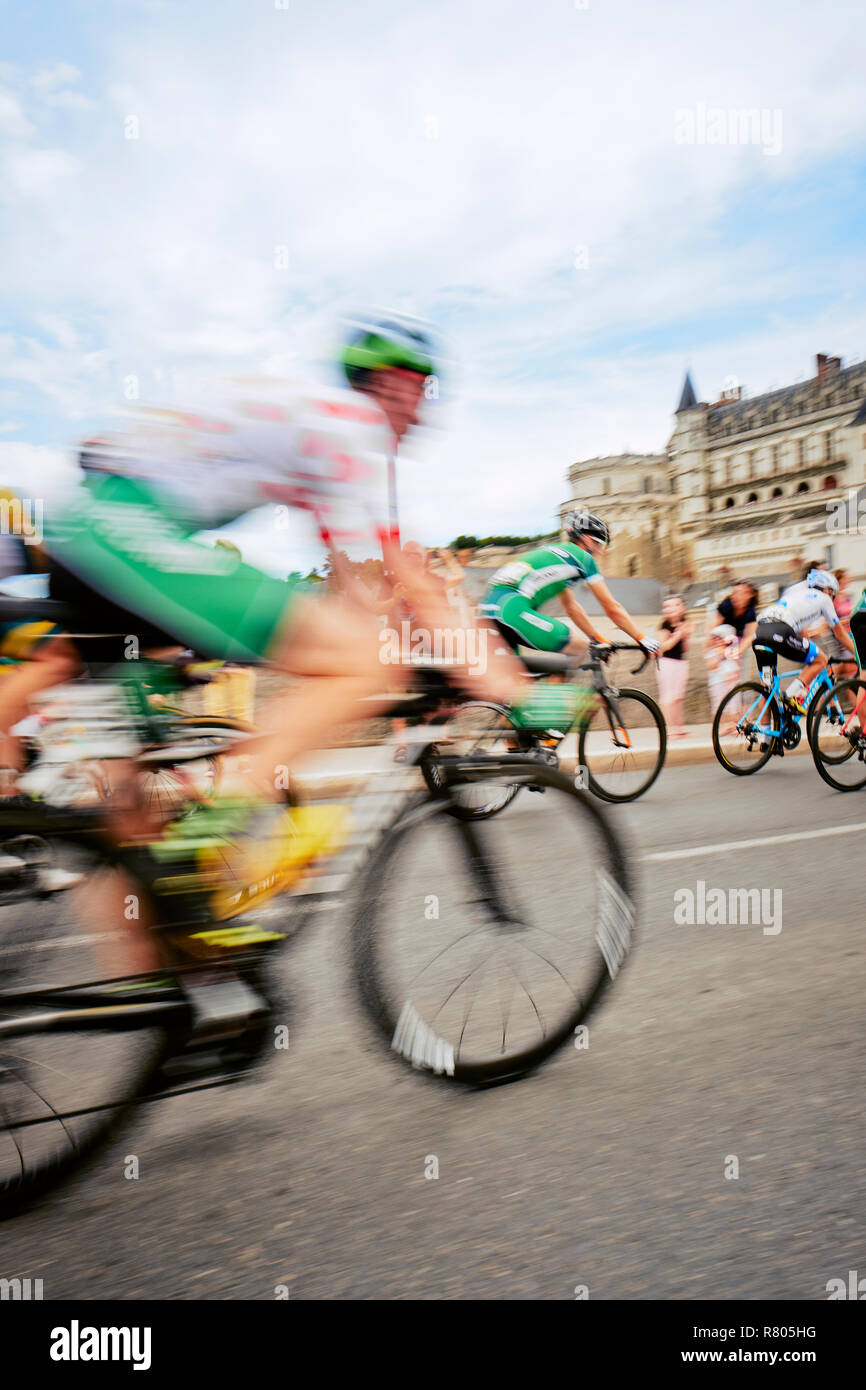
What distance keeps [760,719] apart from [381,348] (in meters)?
7.36

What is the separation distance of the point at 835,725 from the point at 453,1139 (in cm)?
631

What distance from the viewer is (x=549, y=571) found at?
717cm

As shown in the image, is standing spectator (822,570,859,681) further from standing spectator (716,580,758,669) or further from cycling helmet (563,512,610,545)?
cycling helmet (563,512,610,545)

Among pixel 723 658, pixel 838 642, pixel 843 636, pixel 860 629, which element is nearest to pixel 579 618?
pixel 843 636

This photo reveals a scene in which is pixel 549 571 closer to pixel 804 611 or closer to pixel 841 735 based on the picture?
pixel 841 735

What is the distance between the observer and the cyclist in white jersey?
877 cm

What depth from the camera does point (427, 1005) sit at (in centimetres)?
270

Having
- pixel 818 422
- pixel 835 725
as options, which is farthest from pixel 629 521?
pixel 835 725

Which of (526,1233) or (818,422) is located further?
(818,422)

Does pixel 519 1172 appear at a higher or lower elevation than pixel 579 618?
lower

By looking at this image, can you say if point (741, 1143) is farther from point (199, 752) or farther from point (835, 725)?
point (835, 725)
